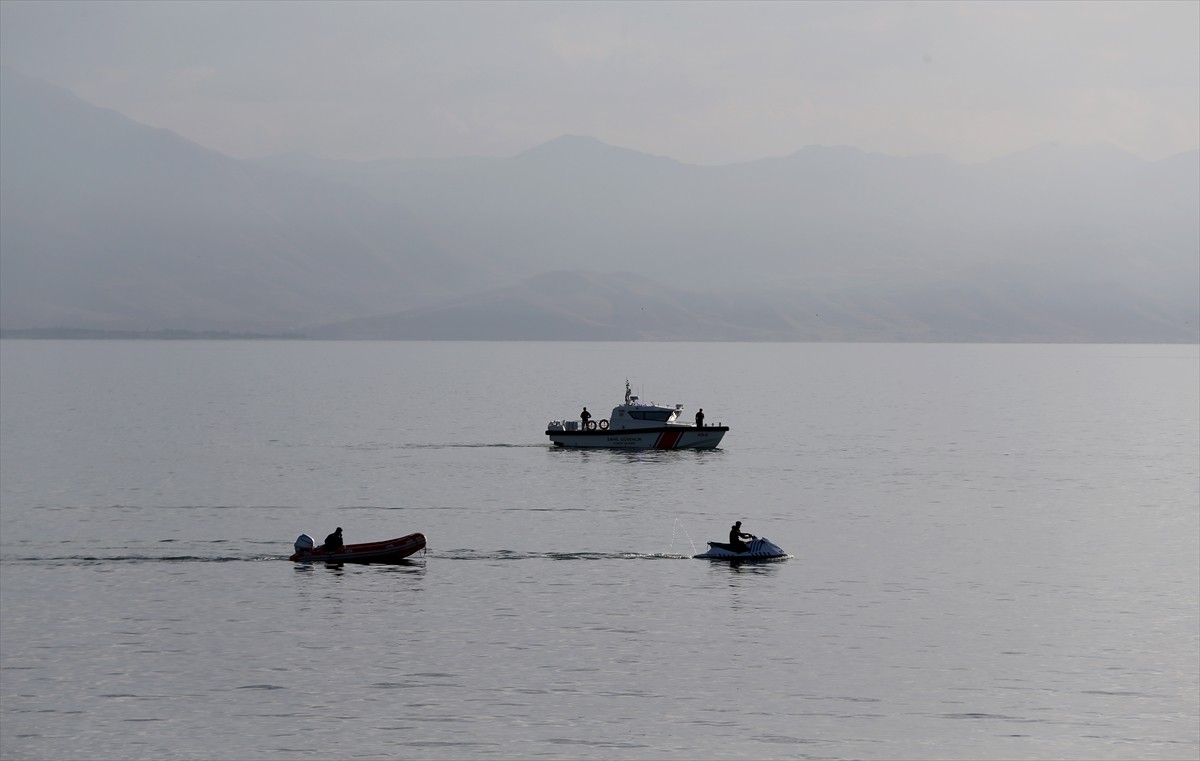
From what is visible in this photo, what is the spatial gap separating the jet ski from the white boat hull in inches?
2423

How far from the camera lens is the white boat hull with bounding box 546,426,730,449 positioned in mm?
142125

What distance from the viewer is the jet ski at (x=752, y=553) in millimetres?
78750

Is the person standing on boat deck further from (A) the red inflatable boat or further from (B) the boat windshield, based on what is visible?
(B) the boat windshield

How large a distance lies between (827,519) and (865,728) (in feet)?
162

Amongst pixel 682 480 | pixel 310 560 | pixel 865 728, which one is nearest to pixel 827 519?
pixel 682 480

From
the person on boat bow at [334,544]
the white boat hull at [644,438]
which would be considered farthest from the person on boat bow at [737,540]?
the white boat hull at [644,438]

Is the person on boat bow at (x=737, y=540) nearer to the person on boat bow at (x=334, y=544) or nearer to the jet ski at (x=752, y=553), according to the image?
the jet ski at (x=752, y=553)

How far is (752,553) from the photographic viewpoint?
78812 millimetres

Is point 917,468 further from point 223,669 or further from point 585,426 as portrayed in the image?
point 223,669

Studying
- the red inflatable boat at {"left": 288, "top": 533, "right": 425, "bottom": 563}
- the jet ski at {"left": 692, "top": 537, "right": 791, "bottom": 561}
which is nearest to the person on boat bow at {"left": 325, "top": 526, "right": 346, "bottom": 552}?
the red inflatable boat at {"left": 288, "top": 533, "right": 425, "bottom": 563}

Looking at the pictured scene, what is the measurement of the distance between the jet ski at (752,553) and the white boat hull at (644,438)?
6155cm

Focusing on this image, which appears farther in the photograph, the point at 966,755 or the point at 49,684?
the point at 49,684

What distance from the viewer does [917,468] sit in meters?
139

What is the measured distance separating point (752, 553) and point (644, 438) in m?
63.7
